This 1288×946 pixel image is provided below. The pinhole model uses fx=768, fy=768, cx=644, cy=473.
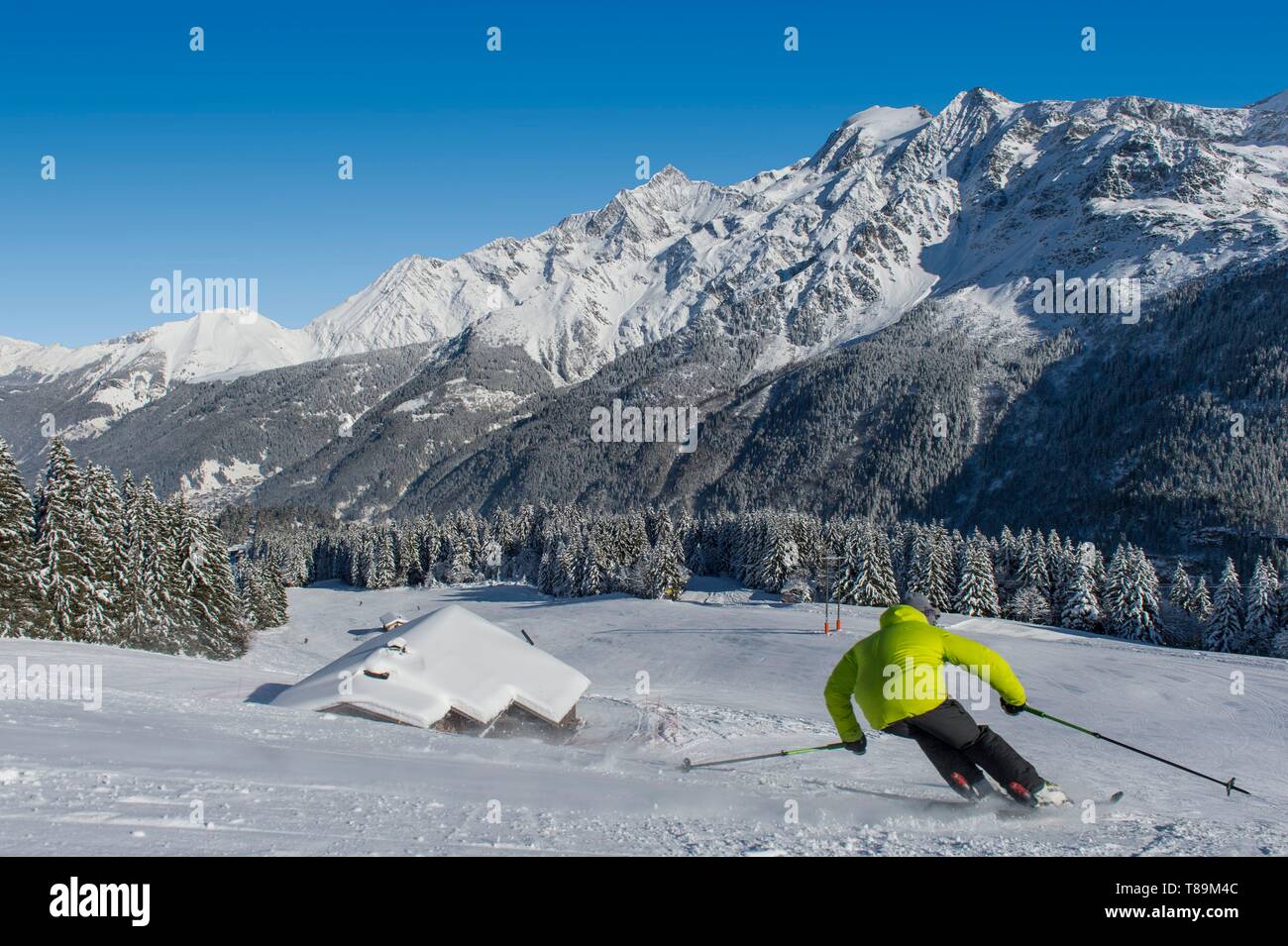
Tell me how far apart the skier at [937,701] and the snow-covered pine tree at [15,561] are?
106ft

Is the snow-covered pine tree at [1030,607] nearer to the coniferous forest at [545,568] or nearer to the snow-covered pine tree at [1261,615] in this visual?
the coniferous forest at [545,568]

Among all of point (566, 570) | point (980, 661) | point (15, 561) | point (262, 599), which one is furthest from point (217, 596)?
point (566, 570)

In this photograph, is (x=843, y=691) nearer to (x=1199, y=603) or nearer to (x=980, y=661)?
(x=980, y=661)

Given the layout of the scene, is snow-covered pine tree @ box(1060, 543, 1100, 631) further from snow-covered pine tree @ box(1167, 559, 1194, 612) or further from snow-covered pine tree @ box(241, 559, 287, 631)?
snow-covered pine tree @ box(241, 559, 287, 631)

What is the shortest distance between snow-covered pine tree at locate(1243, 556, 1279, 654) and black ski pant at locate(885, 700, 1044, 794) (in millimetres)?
65293

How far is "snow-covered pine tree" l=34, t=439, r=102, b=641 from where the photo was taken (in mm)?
31016

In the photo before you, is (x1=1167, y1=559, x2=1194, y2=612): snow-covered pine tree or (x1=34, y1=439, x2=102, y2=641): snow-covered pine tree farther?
(x1=1167, y1=559, x2=1194, y2=612): snow-covered pine tree

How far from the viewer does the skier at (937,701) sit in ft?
27.6

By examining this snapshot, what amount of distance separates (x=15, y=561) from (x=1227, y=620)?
7515 cm

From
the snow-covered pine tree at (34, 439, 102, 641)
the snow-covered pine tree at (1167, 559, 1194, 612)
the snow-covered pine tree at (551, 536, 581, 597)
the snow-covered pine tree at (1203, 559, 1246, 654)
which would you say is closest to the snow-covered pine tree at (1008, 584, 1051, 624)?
the snow-covered pine tree at (1167, 559, 1194, 612)

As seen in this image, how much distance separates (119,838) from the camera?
18.6 feet

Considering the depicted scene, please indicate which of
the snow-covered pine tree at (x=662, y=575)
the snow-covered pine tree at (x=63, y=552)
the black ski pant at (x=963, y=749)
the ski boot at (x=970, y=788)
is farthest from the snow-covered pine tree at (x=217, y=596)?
the ski boot at (x=970, y=788)
